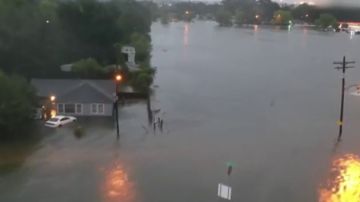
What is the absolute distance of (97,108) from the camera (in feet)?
18.8

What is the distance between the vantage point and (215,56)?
12500 millimetres

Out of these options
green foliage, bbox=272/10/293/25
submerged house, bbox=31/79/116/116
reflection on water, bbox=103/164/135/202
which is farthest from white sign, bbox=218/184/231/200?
green foliage, bbox=272/10/293/25

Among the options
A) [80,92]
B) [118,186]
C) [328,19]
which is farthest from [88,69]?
[118,186]

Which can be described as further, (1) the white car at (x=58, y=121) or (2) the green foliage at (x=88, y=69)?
(2) the green foliage at (x=88, y=69)

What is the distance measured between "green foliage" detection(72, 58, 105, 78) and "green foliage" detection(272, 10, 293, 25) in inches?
552

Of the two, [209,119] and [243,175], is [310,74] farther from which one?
[243,175]

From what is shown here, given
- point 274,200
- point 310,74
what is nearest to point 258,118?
point 274,200

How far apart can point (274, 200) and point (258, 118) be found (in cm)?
247

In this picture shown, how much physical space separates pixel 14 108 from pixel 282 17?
18.2m

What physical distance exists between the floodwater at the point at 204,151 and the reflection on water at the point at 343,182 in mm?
20

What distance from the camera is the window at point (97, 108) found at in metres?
5.73

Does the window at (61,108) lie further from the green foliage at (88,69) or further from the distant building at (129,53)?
the distant building at (129,53)

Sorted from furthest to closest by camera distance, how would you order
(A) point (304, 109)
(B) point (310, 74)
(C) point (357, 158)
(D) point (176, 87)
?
(B) point (310, 74)
(D) point (176, 87)
(A) point (304, 109)
(C) point (357, 158)

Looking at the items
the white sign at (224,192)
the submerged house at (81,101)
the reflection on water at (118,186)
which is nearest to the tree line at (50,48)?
the submerged house at (81,101)
